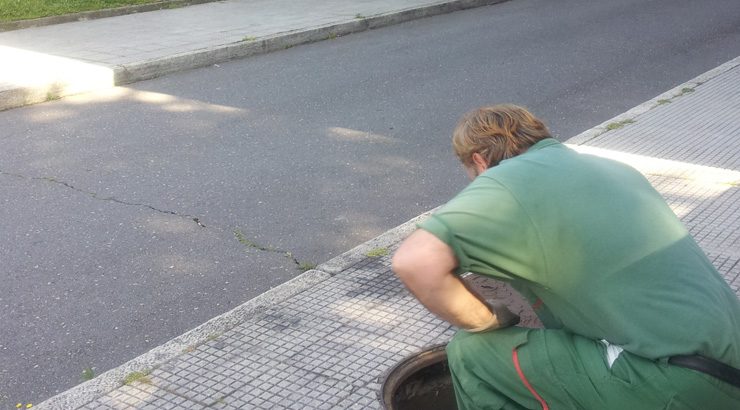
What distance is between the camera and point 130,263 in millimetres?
5094

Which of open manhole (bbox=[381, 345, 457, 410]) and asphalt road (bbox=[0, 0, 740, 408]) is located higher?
open manhole (bbox=[381, 345, 457, 410])

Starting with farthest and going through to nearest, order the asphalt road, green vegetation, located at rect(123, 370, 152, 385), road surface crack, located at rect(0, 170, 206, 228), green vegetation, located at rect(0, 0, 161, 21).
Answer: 1. green vegetation, located at rect(0, 0, 161, 21)
2. road surface crack, located at rect(0, 170, 206, 228)
3. the asphalt road
4. green vegetation, located at rect(123, 370, 152, 385)

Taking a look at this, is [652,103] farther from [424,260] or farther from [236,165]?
[424,260]

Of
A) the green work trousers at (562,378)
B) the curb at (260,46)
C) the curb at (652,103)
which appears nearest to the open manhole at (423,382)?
the green work trousers at (562,378)

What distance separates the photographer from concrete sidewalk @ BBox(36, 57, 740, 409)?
12.0 feet

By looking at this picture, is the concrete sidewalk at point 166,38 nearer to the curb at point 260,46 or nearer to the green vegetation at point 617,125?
the curb at point 260,46

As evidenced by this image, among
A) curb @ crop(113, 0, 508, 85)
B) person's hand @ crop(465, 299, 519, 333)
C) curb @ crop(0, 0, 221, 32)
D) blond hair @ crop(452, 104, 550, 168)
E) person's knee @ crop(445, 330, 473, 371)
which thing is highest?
blond hair @ crop(452, 104, 550, 168)

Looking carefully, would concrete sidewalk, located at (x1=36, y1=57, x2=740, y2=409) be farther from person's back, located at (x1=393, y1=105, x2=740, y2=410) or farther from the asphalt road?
person's back, located at (x1=393, y1=105, x2=740, y2=410)

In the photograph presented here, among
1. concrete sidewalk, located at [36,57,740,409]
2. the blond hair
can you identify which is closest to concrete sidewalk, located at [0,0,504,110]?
concrete sidewalk, located at [36,57,740,409]

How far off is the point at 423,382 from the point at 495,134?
838mm

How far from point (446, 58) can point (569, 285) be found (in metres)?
8.51

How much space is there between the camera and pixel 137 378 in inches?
149

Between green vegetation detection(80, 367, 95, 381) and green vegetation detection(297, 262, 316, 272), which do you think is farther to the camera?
green vegetation detection(297, 262, 316, 272)

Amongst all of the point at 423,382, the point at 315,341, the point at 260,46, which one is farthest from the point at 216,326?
the point at 260,46
